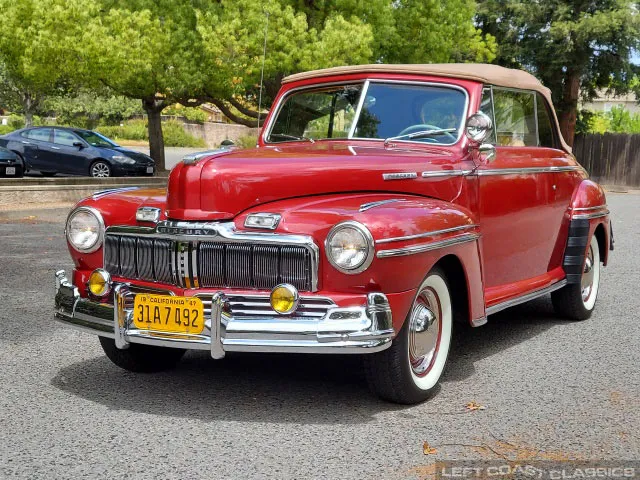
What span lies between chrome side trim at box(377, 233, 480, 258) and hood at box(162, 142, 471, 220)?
1.06ft

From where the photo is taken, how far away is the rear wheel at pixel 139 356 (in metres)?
5.49

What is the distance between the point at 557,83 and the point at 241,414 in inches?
1159

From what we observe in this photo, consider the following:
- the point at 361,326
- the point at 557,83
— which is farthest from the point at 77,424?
the point at 557,83

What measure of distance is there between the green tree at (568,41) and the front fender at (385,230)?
2634 centimetres

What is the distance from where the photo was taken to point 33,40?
76.8ft

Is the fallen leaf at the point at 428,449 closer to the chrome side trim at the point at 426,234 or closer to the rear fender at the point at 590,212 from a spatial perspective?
the chrome side trim at the point at 426,234

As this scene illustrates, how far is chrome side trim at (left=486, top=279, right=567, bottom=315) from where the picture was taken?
589 cm

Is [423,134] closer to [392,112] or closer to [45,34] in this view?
[392,112]

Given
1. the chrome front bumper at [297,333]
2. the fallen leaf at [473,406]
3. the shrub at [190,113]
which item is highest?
the chrome front bumper at [297,333]

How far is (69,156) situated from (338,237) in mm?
19624

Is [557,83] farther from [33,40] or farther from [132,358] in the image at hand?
[132,358]

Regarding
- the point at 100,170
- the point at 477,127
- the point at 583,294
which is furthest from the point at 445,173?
A: the point at 100,170

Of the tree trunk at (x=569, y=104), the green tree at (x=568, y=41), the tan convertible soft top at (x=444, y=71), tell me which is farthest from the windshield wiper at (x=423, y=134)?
the tree trunk at (x=569, y=104)

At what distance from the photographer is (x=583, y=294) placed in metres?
7.57
